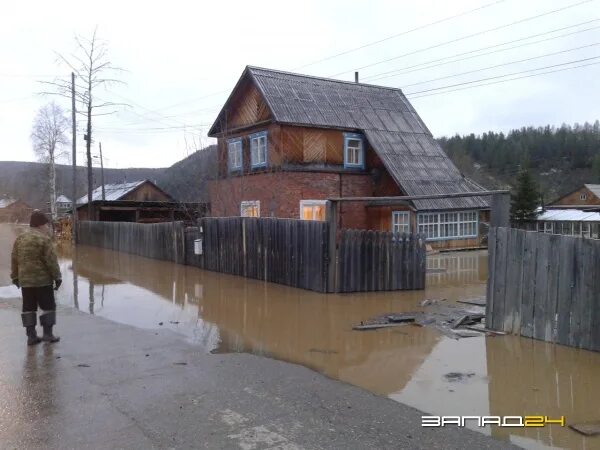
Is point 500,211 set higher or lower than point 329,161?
lower

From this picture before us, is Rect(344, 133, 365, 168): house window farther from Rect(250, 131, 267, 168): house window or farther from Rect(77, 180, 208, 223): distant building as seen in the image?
Rect(77, 180, 208, 223): distant building

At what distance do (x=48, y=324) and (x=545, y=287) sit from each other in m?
7.37

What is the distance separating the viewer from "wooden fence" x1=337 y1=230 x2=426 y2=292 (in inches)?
514

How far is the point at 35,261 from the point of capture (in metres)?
8.17

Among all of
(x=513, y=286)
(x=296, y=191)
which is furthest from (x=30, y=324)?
(x=296, y=191)

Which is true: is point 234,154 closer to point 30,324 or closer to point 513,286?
point 30,324

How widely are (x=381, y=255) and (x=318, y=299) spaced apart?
2.05m

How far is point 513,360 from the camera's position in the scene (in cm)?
737

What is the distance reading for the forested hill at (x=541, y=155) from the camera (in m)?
93.9

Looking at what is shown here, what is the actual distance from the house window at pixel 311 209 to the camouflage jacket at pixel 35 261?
56.5ft

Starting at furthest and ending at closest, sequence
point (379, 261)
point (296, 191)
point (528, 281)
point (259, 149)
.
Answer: point (259, 149) < point (296, 191) < point (379, 261) < point (528, 281)

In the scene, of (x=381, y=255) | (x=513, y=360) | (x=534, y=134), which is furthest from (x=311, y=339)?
(x=534, y=134)

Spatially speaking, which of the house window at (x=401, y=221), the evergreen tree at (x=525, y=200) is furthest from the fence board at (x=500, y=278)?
the evergreen tree at (x=525, y=200)

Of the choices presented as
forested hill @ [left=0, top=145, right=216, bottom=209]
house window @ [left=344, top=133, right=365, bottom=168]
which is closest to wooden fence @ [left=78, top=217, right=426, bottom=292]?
house window @ [left=344, top=133, right=365, bottom=168]
